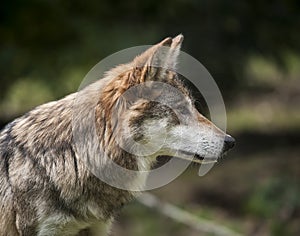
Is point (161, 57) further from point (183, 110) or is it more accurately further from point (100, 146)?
point (100, 146)

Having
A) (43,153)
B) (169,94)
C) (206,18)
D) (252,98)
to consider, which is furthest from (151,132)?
(252,98)

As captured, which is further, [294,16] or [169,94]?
[294,16]

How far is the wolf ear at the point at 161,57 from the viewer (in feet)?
17.8

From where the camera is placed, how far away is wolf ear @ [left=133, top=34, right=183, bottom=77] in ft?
17.8

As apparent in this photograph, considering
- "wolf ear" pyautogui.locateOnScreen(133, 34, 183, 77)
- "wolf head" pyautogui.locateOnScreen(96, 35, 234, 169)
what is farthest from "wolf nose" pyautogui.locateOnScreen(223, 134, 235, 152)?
"wolf ear" pyautogui.locateOnScreen(133, 34, 183, 77)

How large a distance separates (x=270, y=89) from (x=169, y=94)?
434 inches

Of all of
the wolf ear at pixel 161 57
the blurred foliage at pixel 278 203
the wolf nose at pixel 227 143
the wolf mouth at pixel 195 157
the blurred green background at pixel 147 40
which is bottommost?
the blurred foliage at pixel 278 203

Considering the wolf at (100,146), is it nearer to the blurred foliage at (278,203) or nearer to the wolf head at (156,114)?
the wolf head at (156,114)

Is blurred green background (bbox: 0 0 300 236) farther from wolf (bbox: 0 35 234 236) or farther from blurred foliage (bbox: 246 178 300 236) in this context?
wolf (bbox: 0 35 234 236)

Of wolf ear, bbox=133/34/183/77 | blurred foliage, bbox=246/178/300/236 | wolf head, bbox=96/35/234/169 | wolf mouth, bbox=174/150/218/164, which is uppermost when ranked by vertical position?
wolf ear, bbox=133/34/183/77

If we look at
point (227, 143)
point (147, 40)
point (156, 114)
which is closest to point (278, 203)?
point (147, 40)

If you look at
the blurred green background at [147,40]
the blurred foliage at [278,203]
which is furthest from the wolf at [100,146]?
the blurred green background at [147,40]

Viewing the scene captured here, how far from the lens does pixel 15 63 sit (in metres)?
11.1

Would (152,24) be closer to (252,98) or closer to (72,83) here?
(72,83)
